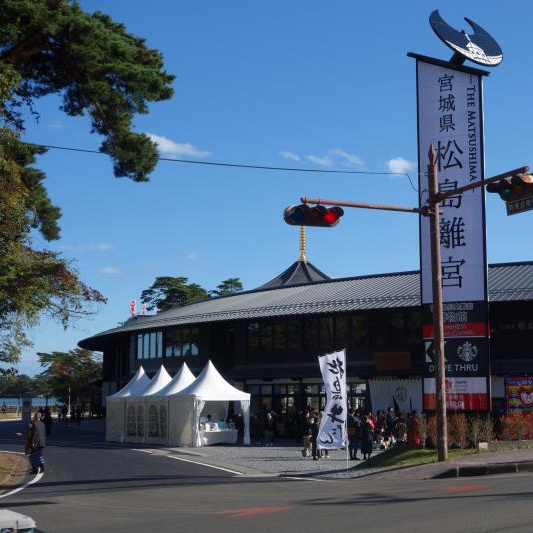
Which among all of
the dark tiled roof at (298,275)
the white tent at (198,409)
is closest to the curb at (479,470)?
the white tent at (198,409)

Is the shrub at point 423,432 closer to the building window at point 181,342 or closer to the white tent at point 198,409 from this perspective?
the white tent at point 198,409

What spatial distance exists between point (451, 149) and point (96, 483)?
1405cm

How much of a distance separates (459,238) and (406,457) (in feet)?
22.1

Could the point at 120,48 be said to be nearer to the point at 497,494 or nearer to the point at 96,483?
the point at 96,483

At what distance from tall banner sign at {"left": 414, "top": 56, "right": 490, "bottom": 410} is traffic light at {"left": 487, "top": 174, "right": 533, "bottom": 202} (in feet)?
25.8

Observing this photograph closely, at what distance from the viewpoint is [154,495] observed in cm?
1662

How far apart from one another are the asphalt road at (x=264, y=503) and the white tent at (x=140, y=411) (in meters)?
15.7

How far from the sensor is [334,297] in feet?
144

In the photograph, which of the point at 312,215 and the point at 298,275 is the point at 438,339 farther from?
the point at 298,275

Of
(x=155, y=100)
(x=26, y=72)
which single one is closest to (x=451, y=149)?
(x=155, y=100)

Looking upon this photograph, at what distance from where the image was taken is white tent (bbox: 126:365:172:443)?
38594 millimetres

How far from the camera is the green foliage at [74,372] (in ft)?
274

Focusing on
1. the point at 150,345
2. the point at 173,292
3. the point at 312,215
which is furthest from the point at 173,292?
the point at 312,215

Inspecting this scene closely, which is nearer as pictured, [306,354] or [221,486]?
[221,486]
